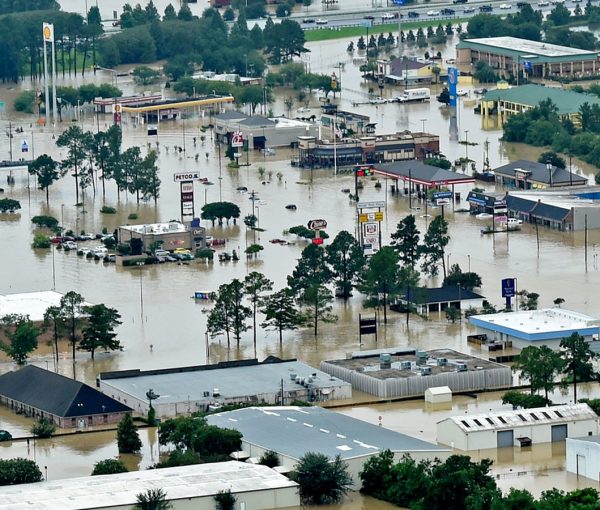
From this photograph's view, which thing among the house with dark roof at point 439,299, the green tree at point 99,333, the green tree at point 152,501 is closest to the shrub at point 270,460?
the green tree at point 152,501

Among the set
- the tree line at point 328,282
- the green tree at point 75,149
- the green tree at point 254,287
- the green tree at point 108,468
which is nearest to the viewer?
the green tree at point 108,468

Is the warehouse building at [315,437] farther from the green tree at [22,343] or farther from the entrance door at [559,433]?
the green tree at [22,343]

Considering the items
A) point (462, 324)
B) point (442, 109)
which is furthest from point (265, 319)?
point (442, 109)

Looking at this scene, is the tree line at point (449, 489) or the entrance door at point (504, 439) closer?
the tree line at point (449, 489)

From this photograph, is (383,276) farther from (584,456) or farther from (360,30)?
(360,30)

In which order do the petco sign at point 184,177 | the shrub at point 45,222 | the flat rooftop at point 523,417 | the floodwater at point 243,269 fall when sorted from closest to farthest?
the flat rooftop at point 523,417 < the floodwater at point 243,269 < the shrub at point 45,222 < the petco sign at point 184,177

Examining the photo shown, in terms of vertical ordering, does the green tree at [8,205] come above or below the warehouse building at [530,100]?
below

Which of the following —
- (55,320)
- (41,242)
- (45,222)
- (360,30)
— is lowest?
(41,242)

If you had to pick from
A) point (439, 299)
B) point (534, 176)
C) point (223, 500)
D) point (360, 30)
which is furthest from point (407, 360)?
point (360, 30)
